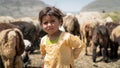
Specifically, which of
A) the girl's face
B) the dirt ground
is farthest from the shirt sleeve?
the dirt ground

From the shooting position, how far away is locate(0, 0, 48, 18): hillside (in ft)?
185

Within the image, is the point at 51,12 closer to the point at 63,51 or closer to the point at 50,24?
the point at 50,24

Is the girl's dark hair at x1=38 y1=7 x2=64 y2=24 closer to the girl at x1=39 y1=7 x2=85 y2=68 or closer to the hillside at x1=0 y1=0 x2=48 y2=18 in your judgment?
the girl at x1=39 y1=7 x2=85 y2=68

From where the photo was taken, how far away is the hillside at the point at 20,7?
56.3 meters

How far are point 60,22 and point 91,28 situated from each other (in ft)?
33.2

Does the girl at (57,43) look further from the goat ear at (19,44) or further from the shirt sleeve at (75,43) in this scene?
the goat ear at (19,44)

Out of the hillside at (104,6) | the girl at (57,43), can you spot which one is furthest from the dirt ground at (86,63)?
the hillside at (104,6)

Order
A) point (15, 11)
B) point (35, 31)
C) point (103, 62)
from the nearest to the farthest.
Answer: point (103, 62) < point (35, 31) < point (15, 11)

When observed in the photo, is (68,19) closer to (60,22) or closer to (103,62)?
(103,62)

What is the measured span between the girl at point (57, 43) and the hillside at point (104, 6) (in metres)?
57.8

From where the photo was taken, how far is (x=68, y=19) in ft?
57.8

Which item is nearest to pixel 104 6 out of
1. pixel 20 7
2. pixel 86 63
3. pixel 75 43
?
pixel 20 7

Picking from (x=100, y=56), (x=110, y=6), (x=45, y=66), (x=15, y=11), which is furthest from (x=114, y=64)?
(x=110, y=6)

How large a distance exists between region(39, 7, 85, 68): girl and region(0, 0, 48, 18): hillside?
50.0 m
